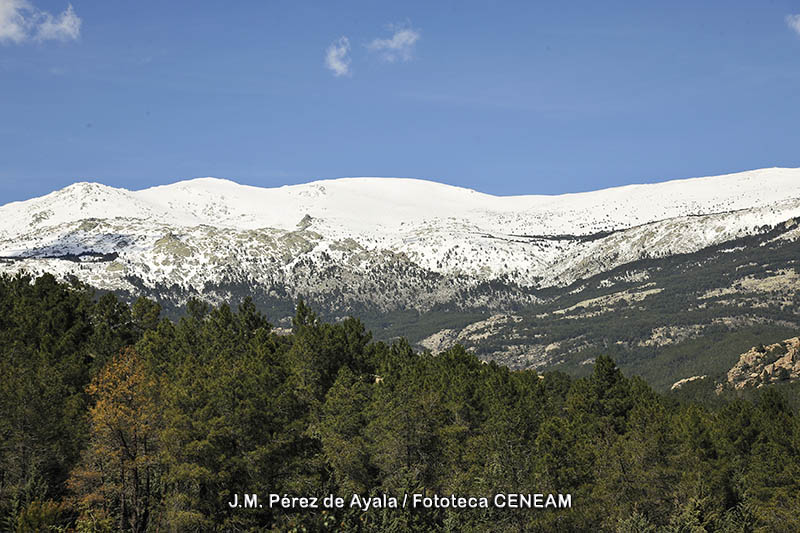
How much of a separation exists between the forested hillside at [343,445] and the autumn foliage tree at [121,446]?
7.3 inches

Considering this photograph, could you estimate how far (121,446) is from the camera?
219 ft

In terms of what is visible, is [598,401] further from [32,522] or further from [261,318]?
[32,522]

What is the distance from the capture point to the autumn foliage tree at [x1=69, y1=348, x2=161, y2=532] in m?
65.0

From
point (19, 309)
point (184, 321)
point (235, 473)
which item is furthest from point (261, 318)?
point (235, 473)

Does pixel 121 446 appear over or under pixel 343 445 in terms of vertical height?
over

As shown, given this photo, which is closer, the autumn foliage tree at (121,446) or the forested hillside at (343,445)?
the autumn foliage tree at (121,446)

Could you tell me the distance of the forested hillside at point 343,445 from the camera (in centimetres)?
6769

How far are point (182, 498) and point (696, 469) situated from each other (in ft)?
173

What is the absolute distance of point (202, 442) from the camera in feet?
222

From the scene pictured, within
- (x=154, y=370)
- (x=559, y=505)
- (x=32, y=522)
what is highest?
(x=154, y=370)

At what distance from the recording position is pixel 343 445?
78125mm

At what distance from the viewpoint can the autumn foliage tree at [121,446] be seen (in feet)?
213

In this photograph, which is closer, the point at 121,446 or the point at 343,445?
the point at 121,446

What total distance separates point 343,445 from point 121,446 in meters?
20.4
